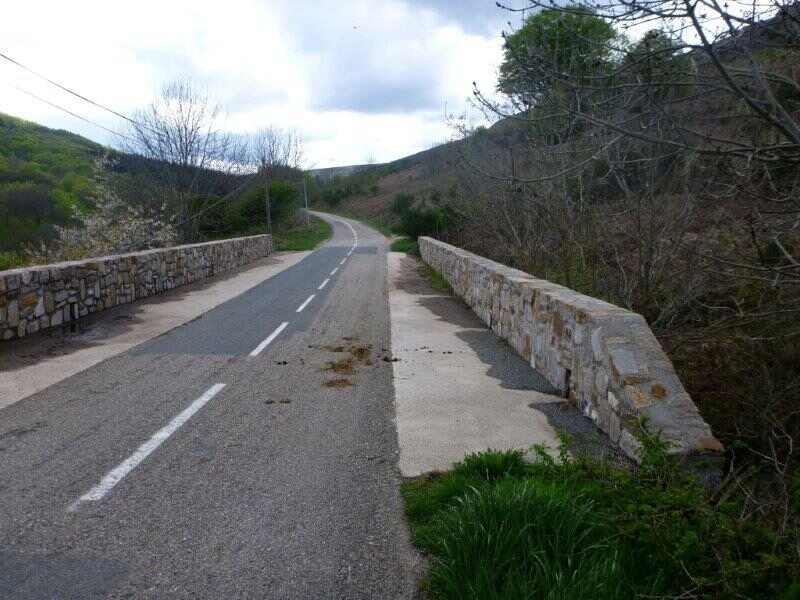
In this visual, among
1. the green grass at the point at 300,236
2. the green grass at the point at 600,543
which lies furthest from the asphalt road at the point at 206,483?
the green grass at the point at 300,236

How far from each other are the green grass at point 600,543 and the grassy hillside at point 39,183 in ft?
85.1

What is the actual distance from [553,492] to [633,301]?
625 centimetres

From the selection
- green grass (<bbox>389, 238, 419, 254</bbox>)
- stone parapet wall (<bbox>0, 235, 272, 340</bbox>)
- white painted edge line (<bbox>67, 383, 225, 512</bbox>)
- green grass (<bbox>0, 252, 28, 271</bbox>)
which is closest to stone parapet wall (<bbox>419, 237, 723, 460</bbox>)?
white painted edge line (<bbox>67, 383, 225, 512</bbox>)

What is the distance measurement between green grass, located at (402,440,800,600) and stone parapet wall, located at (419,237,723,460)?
55 cm

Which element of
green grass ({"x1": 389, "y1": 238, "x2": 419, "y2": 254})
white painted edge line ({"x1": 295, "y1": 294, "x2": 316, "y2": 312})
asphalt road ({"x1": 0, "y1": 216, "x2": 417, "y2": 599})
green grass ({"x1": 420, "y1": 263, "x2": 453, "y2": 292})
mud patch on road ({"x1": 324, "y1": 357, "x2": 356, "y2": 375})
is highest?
asphalt road ({"x1": 0, "y1": 216, "x2": 417, "y2": 599})

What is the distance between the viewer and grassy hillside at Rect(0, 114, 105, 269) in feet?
107

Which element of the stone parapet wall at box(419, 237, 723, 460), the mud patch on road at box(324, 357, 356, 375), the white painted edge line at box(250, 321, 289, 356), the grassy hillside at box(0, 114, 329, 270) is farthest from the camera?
the grassy hillside at box(0, 114, 329, 270)

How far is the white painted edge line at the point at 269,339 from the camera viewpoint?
8795 millimetres

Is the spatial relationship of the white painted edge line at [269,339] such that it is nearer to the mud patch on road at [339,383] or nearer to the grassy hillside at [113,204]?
the mud patch on road at [339,383]

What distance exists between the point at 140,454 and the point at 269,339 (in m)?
4.97

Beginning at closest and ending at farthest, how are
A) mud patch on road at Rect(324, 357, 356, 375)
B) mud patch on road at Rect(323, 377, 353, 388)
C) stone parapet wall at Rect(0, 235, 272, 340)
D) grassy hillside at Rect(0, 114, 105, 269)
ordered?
1. mud patch on road at Rect(323, 377, 353, 388)
2. mud patch on road at Rect(324, 357, 356, 375)
3. stone parapet wall at Rect(0, 235, 272, 340)
4. grassy hillside at Rect(0, 114, 105, 269)

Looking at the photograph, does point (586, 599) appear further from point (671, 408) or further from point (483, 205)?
point (483, 205)

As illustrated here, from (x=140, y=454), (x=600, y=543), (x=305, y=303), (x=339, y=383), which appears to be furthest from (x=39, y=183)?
(x=600, y=543)

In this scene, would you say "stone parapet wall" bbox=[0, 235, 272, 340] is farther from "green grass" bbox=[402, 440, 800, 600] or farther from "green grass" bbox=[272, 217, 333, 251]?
"green grass" bbox=[272, 217, 333, 251]
